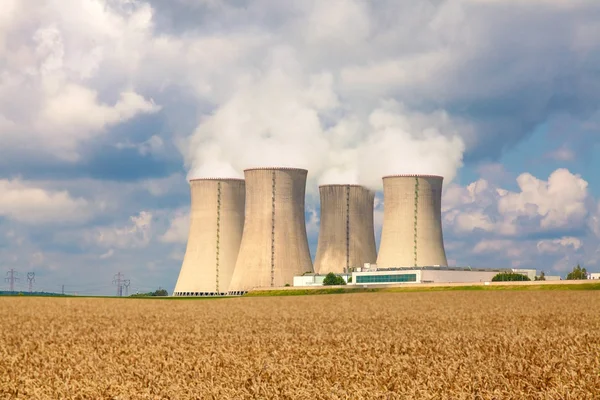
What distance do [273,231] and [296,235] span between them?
172 cm

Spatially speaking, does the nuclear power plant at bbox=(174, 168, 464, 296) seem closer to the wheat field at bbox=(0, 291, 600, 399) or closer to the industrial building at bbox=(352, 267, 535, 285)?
the industrial building at bbox=(352, 267, 535, 285)

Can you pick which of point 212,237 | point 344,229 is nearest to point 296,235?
point 344,229

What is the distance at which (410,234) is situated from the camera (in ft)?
188

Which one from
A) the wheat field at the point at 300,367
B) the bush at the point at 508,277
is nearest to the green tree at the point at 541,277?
the bush at the point at 508,277

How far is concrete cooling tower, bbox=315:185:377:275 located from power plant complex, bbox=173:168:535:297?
0.08 m

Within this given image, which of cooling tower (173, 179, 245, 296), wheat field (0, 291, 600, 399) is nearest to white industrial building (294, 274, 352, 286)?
cooling tower (173, 179, 245, 296)

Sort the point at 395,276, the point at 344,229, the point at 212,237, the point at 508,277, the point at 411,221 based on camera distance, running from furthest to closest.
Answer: the point at 508,277 < the point at 395,276 < the point at 344,229 < the point at 212,237 < the point at 411,221

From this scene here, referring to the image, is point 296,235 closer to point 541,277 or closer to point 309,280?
point 309,280

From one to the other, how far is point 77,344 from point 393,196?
45.9m

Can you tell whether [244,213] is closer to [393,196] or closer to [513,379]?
[393,196]

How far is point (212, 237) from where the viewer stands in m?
63.4

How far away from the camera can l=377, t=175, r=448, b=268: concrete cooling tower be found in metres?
57.1

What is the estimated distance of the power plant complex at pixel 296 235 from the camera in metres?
57.9

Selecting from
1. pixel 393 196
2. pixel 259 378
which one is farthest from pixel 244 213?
pixel 259 378
